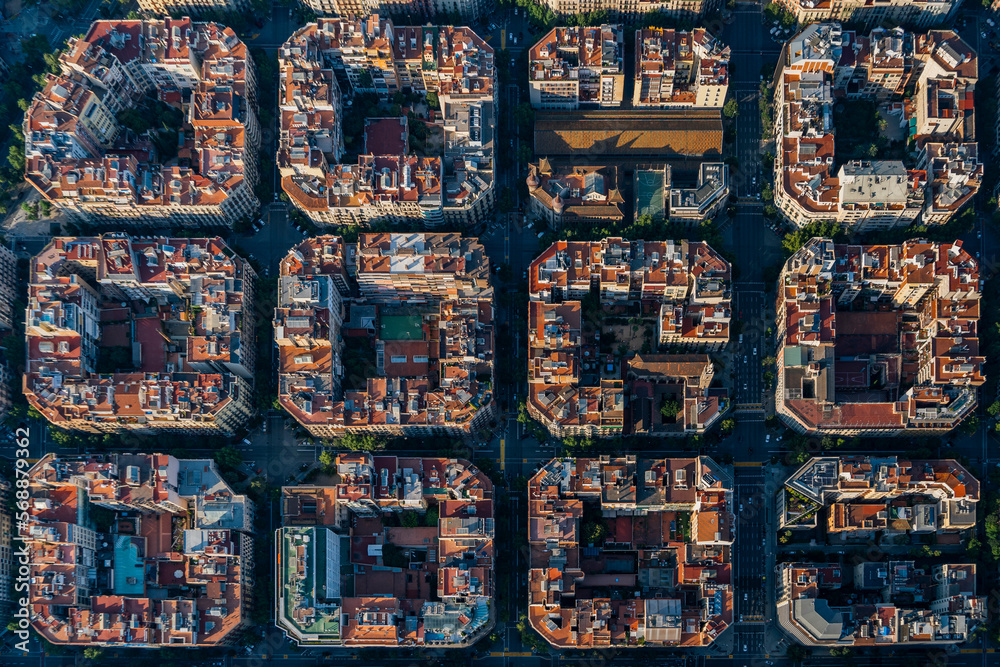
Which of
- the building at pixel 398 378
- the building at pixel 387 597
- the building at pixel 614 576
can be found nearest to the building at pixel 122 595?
the building at pixel 387 597

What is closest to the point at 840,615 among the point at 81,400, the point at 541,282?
the point at 541,282

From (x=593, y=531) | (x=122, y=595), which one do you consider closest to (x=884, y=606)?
(x=593, y=531)

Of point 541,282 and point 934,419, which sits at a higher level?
point 541,282

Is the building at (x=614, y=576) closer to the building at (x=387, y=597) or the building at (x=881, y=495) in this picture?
the building at (x=387, y=597)

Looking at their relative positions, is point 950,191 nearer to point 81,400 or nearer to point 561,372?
point 561,372

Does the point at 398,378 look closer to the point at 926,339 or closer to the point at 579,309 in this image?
the point at 579,309

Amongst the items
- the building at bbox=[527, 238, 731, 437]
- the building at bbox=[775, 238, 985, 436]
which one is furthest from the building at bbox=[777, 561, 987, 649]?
the building at bbox=[527, 238, 731, 437]
